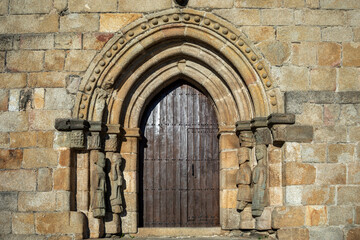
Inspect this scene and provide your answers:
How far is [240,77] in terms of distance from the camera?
761 centimetres

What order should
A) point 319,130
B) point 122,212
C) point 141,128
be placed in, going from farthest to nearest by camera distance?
point 141,128 → point 122,212 → point 319,130

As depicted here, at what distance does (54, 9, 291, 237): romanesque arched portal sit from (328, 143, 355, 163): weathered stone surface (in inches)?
29.8

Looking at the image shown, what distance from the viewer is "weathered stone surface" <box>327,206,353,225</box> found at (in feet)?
22.8

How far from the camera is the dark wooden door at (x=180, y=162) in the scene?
7.95 m

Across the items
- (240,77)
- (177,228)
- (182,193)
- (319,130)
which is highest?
(240,77)

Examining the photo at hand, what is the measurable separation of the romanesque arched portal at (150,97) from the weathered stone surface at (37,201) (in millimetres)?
383

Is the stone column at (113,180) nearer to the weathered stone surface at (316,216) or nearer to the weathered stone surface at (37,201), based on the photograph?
the weathered stone surface at (37,201)

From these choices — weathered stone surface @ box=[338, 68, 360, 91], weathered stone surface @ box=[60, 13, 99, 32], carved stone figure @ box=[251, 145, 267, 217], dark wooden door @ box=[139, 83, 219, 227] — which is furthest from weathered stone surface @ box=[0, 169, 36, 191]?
weathered stone surface @ box=[338, 68, 360, 91]

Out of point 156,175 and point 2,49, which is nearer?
point 2,49

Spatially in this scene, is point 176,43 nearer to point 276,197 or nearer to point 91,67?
point 91,67

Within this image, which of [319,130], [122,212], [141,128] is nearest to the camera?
[319,130]

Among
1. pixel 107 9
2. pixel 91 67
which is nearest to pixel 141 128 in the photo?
pixel 91 67

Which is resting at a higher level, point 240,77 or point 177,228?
point 240,77

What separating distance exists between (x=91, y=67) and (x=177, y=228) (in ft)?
8.99
